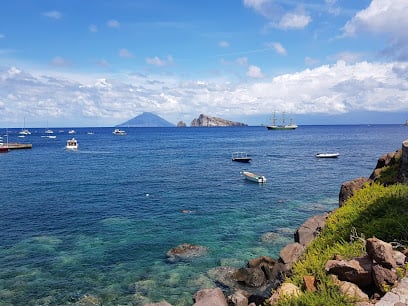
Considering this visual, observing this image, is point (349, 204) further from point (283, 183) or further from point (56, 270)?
point (283, 183)

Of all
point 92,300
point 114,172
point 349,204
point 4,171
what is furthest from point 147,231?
point 4,171

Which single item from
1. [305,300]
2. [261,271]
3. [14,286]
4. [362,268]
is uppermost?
[362,268]

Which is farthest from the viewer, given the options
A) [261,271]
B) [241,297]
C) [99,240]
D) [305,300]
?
[99,240]

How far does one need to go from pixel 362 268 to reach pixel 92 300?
1767 centimetres

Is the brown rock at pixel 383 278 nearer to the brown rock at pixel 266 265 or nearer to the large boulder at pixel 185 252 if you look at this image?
the brown rock at pixel 266 265

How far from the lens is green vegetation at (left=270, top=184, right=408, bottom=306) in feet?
33.6

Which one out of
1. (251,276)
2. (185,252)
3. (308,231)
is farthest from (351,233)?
(185,252)

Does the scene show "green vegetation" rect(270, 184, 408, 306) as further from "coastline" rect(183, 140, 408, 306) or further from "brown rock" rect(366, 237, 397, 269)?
"brown rock" rect(366, 237, 397, 269)

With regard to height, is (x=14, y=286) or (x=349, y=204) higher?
(x=349, y=204)

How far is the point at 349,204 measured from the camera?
1944 centimetres

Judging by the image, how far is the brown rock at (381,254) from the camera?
32.7 ft

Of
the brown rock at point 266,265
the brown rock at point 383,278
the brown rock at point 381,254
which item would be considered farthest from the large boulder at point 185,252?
the brown rock at point 383,278

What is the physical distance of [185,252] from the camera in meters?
29.0

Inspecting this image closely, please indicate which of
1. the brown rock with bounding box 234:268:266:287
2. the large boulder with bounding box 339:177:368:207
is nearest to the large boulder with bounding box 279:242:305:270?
the brown rock with bounding box 234:268:266:287
